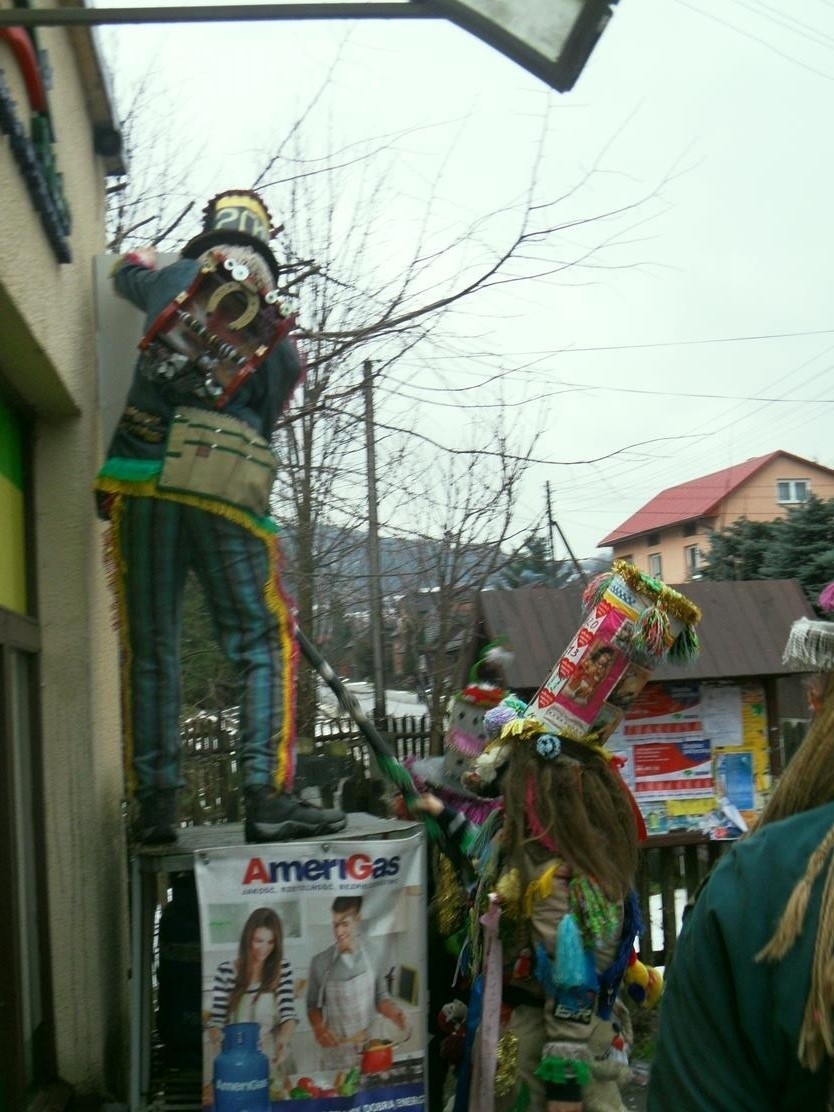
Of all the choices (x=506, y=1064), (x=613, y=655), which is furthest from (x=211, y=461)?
(x=506, y=1064)

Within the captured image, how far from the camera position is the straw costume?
129cm

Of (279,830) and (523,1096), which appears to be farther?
(279,830)

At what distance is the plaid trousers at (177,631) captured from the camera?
3855 mm

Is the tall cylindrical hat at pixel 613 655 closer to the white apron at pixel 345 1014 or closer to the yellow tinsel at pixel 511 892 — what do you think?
the yellow tinsel at pixel 511 892

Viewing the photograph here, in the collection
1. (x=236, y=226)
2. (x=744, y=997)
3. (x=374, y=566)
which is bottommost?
(x=744, y=997)

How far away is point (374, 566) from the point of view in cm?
1088

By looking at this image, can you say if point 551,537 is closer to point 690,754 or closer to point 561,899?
point 690,754

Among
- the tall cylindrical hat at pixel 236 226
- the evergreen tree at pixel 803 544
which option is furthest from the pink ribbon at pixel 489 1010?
the evergreen tree at pixel 803 544

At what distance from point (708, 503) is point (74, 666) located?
128 ft

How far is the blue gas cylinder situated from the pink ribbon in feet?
2.09

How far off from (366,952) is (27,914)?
1070mm

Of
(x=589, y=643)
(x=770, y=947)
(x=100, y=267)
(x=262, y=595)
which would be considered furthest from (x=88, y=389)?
(x=770, y=947)

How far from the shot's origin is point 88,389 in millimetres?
4348

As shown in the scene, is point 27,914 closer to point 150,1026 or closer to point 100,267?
point 150,1026
